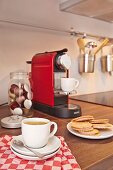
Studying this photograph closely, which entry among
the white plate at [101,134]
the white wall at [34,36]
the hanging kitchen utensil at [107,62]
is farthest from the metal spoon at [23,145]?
the hanging kitchen utensil at [107,62]

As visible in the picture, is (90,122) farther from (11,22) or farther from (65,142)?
(11,22)

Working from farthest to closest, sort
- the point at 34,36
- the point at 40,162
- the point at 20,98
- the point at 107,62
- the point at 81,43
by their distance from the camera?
the point at 107,62 < the point at 81,43 < the point at 34,36 < the point at 20,98 < the point at 40,162

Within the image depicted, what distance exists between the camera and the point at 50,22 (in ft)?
3.72

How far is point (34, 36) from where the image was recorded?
109 cm

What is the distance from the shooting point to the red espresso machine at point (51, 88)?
76 centimetres

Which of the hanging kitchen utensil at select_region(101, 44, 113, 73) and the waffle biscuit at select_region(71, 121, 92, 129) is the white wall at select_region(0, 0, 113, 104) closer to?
the hanging kitchen utensil at select_region(101, 44, 113, 73)

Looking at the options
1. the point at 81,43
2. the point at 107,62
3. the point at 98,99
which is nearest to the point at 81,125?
the point at 98,99

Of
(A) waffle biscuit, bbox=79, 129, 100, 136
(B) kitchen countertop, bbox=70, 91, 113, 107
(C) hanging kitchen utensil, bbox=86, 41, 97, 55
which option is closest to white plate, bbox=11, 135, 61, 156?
(A) waffle biscuit, bbox=79, 129, 100, 136

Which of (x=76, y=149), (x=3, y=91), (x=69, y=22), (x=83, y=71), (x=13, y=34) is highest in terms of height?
(x=69, y=22)

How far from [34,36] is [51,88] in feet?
1.45

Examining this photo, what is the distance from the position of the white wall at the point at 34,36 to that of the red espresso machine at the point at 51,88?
0.20m

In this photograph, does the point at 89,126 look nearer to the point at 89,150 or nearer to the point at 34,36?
the point at 89,150

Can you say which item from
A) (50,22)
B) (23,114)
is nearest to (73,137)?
(23,114)

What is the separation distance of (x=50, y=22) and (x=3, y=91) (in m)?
0.50
